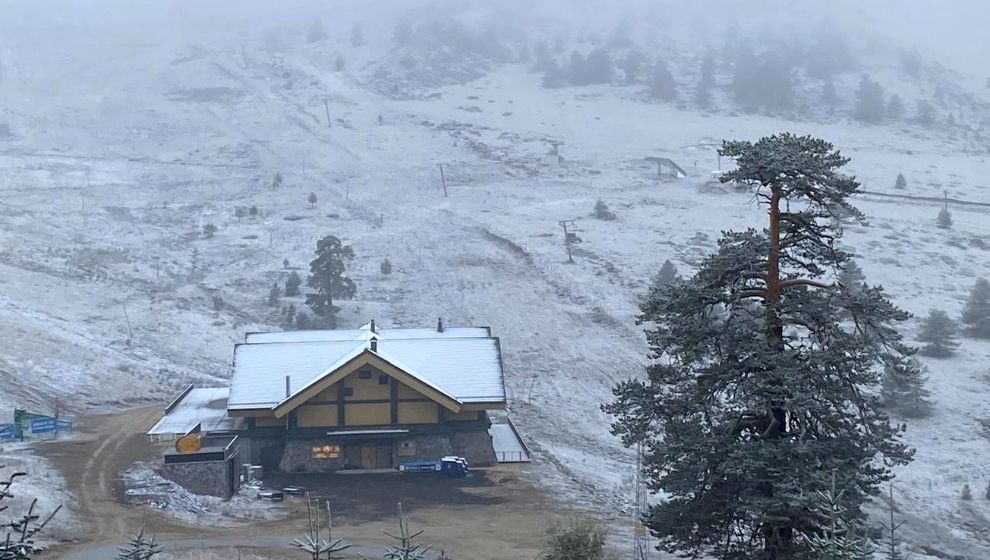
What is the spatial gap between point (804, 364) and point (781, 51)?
455ft

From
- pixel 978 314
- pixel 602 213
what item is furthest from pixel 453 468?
pixel 602 213

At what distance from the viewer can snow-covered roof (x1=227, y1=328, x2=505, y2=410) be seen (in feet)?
126

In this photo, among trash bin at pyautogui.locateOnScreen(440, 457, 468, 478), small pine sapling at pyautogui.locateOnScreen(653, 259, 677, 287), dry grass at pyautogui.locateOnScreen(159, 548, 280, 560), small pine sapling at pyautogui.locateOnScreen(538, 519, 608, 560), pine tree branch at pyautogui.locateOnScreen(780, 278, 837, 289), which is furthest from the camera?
small pine sapling at pyautogui.locateOnScreen(653, 259, 677, 287)

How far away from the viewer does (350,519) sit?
3177cm

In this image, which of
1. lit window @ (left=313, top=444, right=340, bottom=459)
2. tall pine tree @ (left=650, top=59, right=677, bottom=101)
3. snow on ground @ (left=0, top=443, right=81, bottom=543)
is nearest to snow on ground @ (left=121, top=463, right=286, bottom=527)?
snow on ground @ (left=0, top=443, right=81, bottom=543)

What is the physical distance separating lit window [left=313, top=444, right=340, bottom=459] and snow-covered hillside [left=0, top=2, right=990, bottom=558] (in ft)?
23.9

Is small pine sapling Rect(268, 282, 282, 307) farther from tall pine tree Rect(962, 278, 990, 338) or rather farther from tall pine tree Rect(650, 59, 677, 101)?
tall pine tree Rect(650, 59, 677, 101)

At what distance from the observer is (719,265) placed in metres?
16.5

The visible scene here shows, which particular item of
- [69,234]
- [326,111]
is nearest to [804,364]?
[69,234]

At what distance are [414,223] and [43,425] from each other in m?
42.1

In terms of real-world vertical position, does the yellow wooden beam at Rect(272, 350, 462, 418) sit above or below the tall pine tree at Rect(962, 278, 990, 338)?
below

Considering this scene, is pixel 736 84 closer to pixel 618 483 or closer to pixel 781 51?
pixel 781 51

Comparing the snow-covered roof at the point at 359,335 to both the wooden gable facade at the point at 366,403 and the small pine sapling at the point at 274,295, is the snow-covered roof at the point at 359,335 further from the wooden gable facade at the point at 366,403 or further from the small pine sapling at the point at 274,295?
the small pine sapling at the point at 274,295

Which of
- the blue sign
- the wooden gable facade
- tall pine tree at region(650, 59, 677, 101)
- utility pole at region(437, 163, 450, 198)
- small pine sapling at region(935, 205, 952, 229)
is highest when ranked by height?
tall pine tree at region(650, 59, 677, 101)
